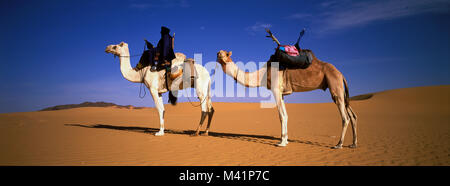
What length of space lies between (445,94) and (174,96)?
132ft

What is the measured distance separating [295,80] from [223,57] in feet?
7.59

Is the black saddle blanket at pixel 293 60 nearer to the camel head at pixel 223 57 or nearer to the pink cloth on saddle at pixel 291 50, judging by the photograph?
the pink cloth on saddle at pixel 291 50

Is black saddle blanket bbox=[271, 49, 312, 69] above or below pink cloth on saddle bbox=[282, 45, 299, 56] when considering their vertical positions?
below

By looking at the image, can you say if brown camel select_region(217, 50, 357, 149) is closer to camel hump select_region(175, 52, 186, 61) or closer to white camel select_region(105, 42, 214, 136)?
white camel select_region(105, 42, 214, 136)

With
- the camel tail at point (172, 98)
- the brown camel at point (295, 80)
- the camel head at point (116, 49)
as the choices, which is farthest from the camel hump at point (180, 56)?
the brown camel at point (295, 80)

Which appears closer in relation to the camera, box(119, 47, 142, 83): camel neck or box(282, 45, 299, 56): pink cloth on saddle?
box(282, 45, 299, 56): pink cloth on saddle

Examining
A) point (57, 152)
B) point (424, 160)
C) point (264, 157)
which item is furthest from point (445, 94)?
point (57, 152)

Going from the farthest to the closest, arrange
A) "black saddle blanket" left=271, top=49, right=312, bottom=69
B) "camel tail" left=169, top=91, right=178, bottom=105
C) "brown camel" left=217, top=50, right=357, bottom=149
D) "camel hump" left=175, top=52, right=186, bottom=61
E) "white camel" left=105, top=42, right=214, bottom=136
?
"camel tail" left=169, top=91, right=178, bottom=105, "camel hump" left=175, top=52, right=186, bottom=61, "white camel" left=105, top=42, right=214, bottom=136, "black saddle blanket" left=271, top=49, right=312, bottom=69, "brown camel" left=217, top=50, right=357, bottom=149

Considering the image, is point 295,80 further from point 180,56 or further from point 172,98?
point 172,98

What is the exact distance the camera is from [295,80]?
680 centimetres

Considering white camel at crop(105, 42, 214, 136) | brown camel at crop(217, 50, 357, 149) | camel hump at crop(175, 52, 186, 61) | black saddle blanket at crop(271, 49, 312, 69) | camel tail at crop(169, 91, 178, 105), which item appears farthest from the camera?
camel tail at crop(169, 91, 178, 105)

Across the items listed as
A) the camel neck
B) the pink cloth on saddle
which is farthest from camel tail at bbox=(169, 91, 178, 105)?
the pink cloth on saddle

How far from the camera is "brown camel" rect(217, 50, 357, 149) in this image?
21.0 feet

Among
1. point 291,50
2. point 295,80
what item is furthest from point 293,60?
point 295,80
